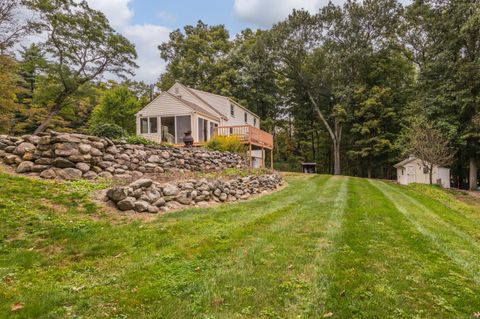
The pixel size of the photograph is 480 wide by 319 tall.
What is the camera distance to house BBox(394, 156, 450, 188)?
20750 millimetres

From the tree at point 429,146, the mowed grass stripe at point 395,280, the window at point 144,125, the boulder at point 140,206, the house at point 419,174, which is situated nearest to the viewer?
the mowed grass stripe at point 395,280

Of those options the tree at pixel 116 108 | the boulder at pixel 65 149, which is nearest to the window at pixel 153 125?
the tree at pixel 116 108

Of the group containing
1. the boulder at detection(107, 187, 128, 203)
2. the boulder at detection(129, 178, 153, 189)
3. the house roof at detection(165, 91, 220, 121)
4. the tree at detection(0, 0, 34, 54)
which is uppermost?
the tree at detection(0, 0, 34, 54)

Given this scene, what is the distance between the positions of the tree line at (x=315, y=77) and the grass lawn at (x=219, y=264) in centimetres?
1436

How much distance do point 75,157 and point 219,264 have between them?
5.60 m

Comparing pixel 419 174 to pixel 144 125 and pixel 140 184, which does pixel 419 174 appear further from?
pixel 140 184

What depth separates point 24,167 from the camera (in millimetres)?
7137

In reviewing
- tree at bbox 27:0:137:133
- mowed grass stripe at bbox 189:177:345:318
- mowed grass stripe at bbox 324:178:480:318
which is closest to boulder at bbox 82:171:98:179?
mowed grass stripe at bbox 189:177:345:318

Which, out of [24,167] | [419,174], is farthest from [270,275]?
[419,174]

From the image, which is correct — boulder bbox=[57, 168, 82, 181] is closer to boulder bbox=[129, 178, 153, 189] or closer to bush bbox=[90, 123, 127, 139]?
boulder bbox=[129, 178, 153, 189]

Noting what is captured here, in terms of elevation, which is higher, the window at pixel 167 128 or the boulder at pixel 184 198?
the window at pixel 167 128

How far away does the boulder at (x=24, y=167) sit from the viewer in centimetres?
710

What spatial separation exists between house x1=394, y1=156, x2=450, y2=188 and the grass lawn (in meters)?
16.6

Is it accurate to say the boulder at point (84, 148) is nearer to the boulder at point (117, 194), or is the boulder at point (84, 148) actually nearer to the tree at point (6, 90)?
the boulder at point (117, 194)
